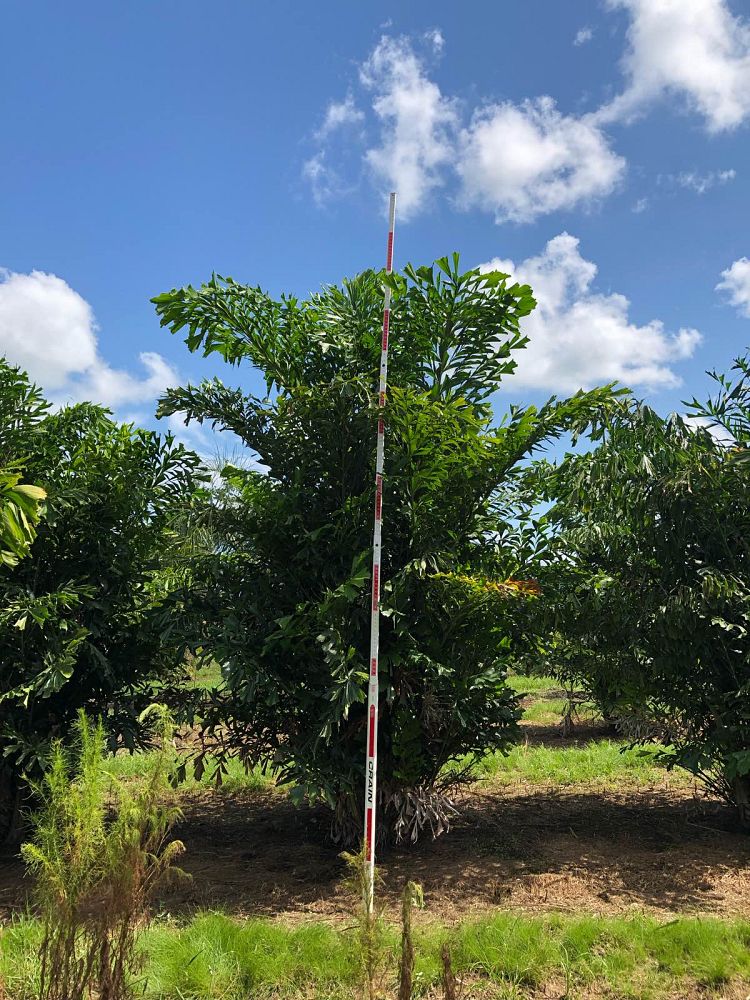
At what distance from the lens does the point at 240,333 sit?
583cm

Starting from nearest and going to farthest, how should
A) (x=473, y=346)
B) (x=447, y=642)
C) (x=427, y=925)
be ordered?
(x=427, y=925), (x=447, y=642), (x=473, y=346)

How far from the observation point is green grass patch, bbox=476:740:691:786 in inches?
341

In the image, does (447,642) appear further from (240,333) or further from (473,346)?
(240,333)

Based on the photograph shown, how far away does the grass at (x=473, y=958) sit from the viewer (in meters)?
3.50

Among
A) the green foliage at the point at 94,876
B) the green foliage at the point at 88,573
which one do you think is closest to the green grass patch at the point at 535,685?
the green foliage at the point at 88,573

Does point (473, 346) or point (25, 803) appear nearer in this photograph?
point (473, 346)

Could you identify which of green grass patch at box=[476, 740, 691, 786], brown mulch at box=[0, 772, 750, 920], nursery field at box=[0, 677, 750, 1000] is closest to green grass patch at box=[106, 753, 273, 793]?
nursery field at box=[0, 677, 750, 1000]

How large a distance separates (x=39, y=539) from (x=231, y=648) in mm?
2123

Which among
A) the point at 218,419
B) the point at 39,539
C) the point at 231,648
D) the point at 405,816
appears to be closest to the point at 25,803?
the point at 39,539

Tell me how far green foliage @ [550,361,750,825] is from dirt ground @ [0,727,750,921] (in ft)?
2.48

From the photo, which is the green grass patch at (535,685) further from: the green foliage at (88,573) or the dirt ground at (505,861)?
the green foliage at (88,573)

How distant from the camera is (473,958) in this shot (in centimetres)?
377

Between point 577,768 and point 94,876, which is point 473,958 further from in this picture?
point 577,768

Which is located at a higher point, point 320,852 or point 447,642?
point 447,642
